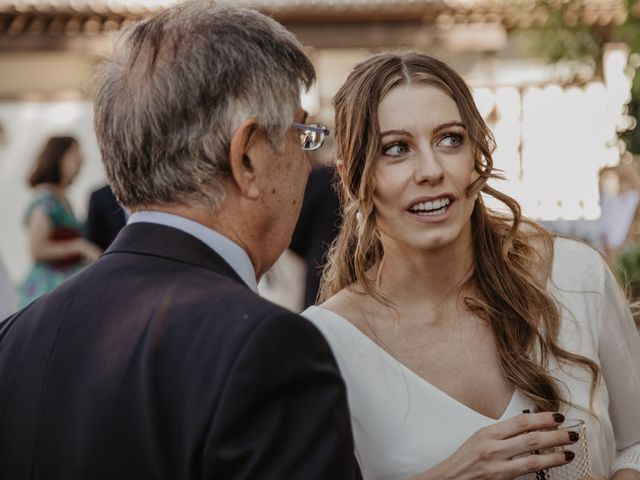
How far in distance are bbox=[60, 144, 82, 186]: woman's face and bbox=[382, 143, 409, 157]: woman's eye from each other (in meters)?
5.03

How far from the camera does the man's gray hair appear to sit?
1.93 m

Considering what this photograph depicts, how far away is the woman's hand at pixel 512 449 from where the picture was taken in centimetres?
248

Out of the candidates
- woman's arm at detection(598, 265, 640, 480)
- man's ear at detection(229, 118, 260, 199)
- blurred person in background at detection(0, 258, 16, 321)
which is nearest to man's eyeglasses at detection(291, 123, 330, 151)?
man's ear at detection(229, 118, 260, 199)

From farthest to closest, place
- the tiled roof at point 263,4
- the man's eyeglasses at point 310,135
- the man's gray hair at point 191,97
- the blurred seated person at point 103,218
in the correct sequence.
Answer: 1. the tiled roof at point 263,4
2. the blurred seated person at point 103,218
3. the man's eyeglasses at point 310,135
4. the man's gray hair at point 191,97

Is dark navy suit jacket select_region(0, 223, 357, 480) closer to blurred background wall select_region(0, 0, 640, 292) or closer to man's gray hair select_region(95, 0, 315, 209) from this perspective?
man's gray hair select_region(95, 0, 315, 209)

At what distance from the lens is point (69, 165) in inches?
301

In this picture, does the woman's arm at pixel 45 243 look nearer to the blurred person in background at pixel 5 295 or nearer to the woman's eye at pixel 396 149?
the blurred person in background at pixel 5 295

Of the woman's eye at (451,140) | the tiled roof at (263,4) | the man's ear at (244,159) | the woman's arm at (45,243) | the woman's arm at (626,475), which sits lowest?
the woman's arm at (45,243)

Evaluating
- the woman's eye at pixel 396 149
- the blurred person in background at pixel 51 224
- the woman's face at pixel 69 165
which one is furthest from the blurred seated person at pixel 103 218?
the woman's eye at pixel 396 149

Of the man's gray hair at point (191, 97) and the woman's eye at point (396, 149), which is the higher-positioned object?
the man's gray hair at point (191, 97)

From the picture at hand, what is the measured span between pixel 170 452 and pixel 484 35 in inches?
561

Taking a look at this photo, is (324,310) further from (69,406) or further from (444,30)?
(444,30)

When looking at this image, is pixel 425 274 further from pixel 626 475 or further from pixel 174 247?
pixel 174 247

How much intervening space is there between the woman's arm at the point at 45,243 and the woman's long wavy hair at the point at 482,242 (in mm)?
4572
